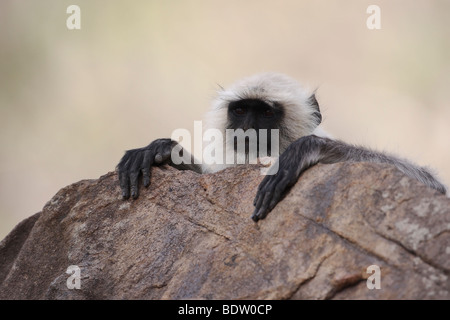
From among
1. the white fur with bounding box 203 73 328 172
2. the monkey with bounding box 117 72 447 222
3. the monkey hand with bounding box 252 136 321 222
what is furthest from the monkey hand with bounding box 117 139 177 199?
the monkey hand with bounding box 252 136 321 222

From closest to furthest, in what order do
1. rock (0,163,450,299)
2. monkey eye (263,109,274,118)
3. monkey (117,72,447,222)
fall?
rock (0,163,450,299) → monkey (117,72,447,222) → monkey eye (263,109,274,118)

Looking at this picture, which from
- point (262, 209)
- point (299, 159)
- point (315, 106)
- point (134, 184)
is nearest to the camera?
point (262, 209)

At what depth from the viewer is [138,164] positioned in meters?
4.59

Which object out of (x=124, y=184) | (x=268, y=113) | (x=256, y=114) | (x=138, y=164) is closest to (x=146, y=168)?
(x=138, y=164)

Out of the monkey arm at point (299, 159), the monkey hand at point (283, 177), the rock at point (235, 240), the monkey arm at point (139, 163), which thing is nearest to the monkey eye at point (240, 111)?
the monkey arm at point (139, 163)

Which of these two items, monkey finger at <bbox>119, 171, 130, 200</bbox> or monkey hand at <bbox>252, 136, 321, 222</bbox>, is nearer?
monkey hand at <bbox>252, 136, 321, 222</bbox>

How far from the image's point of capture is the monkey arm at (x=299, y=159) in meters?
3.81

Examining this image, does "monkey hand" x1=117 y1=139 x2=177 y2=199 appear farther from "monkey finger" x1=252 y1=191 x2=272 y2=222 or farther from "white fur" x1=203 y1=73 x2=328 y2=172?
"monkey finger" x1=252 y1=191 x2=272 y2=222

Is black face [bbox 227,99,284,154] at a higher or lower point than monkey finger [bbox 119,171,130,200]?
higher

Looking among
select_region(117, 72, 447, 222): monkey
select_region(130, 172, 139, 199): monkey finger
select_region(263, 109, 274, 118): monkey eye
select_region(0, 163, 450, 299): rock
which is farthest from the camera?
select_region(263, 109, 274, 118): monkey eye

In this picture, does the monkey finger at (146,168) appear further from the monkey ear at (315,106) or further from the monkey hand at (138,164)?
the monkey ear at (315,106)

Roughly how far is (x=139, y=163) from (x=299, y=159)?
1221 mm

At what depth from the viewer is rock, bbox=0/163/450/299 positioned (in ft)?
10.6

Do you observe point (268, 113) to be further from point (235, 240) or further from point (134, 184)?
point (235, 240)
